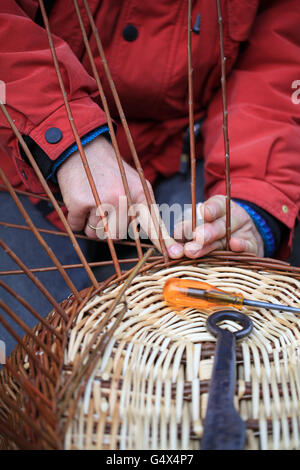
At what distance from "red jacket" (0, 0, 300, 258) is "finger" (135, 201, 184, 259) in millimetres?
168

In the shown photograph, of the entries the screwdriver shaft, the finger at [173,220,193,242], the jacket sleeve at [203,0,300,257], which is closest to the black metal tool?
the screwdriver shaft

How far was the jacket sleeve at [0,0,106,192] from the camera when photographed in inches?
26.0

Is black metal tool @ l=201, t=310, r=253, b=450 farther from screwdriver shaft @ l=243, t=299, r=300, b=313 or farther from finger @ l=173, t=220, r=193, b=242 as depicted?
finger @ l=173, t=220, r=193, b=242

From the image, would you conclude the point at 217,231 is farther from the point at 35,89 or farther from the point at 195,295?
the point at 35,89

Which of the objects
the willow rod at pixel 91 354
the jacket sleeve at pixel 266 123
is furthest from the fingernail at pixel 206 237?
the jacket sleeve at pixel 266 123

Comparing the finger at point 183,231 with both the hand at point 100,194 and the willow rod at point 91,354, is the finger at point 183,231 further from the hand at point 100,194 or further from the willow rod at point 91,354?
the willow rod at point 91,354

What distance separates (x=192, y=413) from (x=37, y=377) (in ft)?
0.50

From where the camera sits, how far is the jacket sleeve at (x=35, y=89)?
66 centimetres

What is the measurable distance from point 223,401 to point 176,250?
21cm

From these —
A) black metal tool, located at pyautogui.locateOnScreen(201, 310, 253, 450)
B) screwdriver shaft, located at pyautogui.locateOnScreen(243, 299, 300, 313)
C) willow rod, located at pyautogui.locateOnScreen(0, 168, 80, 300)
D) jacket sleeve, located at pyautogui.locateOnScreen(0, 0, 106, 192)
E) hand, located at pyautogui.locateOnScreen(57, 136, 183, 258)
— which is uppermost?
jacket sleeve, located at pyautogui.locateOnScreen(0, 0, 106, 192)

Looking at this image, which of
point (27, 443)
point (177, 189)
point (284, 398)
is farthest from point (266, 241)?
point (27, 443)

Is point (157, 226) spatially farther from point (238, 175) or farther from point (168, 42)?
point (168, 42)

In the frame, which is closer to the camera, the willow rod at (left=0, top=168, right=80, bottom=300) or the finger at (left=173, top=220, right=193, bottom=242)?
the willow rod at (left=0, top=168, right=80, bottom=300)

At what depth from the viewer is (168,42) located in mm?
794
